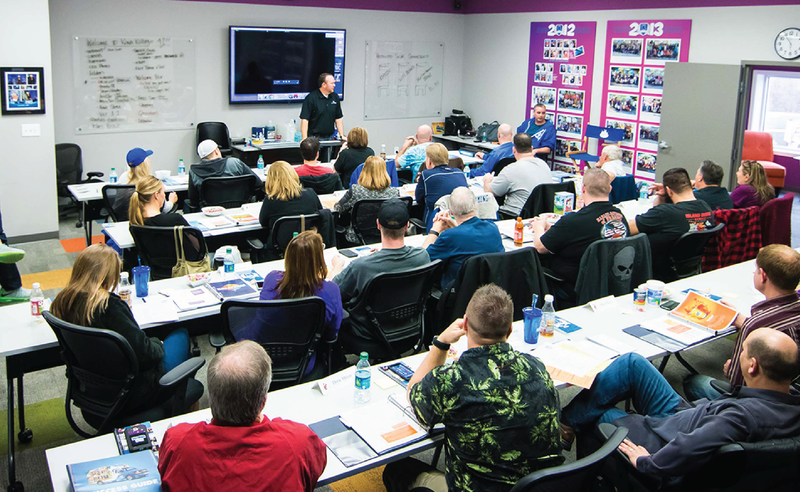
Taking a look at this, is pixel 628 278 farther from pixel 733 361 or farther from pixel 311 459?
pixel 311 459

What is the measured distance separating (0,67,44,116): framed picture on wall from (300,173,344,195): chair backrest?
303cm

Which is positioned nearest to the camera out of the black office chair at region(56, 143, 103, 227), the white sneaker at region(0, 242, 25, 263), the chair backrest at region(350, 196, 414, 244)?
the white sneaker at region(0, 242, 25, 263)

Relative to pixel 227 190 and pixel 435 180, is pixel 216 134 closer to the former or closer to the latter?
pixel 227 190

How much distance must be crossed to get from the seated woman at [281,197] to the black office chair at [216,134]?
14.7 feet

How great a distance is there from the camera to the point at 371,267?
391 cm

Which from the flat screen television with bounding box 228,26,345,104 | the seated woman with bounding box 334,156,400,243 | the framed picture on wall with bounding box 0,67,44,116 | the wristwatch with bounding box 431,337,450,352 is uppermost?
the flat screen television with bounding box 228,26,345,104

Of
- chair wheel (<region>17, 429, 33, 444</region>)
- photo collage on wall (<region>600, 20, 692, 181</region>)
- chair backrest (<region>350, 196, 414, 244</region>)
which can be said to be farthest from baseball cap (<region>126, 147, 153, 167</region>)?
photo collage on wall (<region>600, 20, 692, 181</region>)

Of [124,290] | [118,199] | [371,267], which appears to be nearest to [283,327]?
[371,267]

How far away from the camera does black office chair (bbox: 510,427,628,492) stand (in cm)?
217

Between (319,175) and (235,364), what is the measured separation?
471cm

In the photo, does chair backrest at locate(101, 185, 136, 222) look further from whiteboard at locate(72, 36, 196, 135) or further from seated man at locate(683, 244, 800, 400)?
seated man at locate(683, 244, 800, 400)

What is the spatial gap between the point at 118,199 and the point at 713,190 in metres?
5.10

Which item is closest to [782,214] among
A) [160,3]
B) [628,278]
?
[628,278]

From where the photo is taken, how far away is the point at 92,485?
2.28 metres
